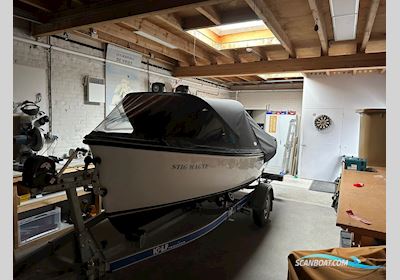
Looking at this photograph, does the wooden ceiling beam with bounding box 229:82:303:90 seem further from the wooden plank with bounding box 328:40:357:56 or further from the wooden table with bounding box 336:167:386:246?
the wooden table with bounding box 336:167:386:246

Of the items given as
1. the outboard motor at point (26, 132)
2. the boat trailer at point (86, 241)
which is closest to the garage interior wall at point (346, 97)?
the boat trailer at point (86, 241)

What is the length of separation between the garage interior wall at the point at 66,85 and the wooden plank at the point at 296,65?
2.52 metres

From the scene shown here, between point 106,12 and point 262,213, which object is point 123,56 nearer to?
point 106,12

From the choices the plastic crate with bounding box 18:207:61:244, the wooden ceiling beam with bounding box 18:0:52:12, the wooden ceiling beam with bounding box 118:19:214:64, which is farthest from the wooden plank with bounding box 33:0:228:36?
the plastic crate with bounding box 18:207:61:244

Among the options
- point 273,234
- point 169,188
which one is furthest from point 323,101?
point 169,188

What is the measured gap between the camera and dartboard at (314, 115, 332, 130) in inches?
279

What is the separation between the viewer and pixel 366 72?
6.62 m

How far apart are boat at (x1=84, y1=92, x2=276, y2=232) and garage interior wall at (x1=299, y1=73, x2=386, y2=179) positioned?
4595mm

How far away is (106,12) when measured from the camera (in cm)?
320

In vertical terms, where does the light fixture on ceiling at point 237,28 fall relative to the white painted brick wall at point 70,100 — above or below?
above

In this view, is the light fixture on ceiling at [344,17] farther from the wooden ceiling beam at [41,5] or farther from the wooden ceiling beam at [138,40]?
the wooden ceiling beam at [41,5]

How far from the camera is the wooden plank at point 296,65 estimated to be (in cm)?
480

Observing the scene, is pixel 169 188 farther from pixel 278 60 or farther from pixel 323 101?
pixel 323 101

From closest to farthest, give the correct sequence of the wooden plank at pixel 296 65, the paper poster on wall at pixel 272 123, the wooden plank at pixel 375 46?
1. the wooden plank at pixel 375 46
2. the wooden plank at pixel 296 65
3. the paper poster on wall at pixel 272 123
